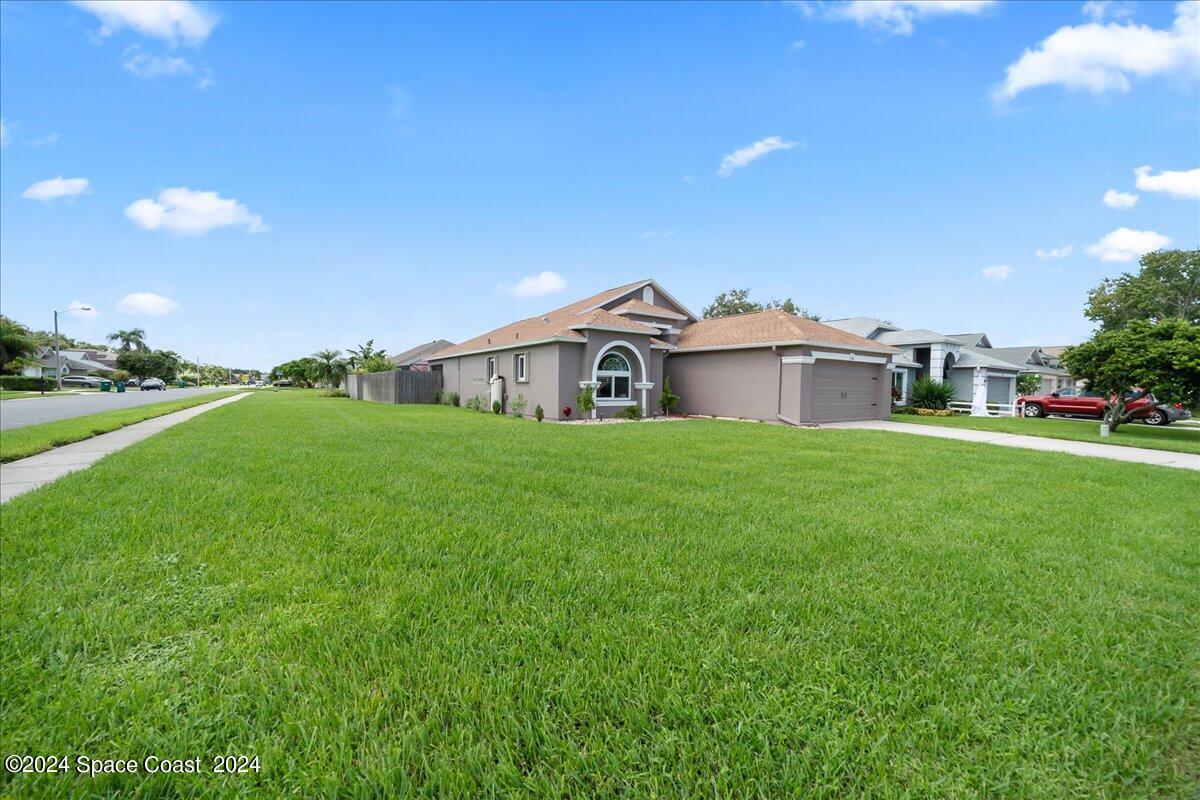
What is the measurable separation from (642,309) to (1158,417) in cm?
2241

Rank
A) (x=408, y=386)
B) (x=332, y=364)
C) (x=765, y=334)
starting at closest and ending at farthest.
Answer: (x=765, y=334) < (x=408, y=386) < (x=332, y=364)

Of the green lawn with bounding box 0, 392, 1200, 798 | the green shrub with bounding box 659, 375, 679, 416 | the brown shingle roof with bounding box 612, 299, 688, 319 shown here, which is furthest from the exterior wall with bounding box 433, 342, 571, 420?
the green lawn with bounding box 0, 392, 1200, 798

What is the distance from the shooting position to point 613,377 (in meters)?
18.3

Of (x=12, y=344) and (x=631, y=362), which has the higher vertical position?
(x=12, y=344)

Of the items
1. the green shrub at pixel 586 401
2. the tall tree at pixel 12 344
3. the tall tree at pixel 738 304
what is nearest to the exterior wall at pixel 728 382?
the green shrub at pixel 586 401

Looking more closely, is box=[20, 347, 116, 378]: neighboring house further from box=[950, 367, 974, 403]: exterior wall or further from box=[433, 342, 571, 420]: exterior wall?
box=[950, 367, 974, 403]: exterior wall

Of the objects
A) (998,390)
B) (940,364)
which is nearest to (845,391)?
(940,364)

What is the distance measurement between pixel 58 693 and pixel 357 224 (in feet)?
76.7

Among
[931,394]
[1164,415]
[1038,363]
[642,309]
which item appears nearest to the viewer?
[1164,415]

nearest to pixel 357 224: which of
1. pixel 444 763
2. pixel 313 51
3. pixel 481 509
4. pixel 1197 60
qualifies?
pixel 313 51

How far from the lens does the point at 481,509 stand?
517cm

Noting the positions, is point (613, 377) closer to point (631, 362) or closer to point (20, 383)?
point (631, 362)

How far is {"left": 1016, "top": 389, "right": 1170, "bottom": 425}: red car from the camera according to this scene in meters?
19.8

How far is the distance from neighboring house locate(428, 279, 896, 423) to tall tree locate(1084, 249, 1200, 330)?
3530cm
